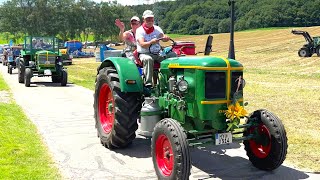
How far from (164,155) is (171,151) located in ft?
0.68

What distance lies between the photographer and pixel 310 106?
9.80 meters

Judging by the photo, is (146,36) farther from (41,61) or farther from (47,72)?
(41,61)

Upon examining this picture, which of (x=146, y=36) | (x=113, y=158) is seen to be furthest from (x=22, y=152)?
(x=146, y=36)

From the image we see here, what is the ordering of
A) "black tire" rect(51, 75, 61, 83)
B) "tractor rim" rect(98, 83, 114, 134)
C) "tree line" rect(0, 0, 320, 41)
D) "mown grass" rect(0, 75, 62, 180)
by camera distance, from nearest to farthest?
"mown grass" rect(0, 75, 62, 180) < "tractor rim" rect(98, 83, 114, 134) < "black tire" rect(51, 75, 61, 83) < "tree line" rect(0, 0, 320, 41)

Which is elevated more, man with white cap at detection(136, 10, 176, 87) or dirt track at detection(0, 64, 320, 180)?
man with white cap at detection(136, 10, 176, 87)

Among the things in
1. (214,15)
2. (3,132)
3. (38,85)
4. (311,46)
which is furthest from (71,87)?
(214,15)

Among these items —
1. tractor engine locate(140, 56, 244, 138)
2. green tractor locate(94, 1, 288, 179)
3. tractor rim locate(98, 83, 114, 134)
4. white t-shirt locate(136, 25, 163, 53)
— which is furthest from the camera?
tractor rim locate(98, 83, 114, 134)

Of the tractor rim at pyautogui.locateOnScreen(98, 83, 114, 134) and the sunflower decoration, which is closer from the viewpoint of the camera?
the sunflower decoration

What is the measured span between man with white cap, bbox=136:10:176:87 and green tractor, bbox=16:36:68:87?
1041 centimetres

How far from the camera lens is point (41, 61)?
54.7 ft

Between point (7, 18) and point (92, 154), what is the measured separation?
227 feet

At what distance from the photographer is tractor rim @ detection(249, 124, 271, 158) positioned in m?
5.14

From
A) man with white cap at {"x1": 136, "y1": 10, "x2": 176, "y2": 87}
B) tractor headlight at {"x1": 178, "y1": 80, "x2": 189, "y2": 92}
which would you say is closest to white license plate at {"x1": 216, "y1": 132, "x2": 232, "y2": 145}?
tractor headlight at {"x1": 178, "y1": 80, "x2": 189, "y2": 92}

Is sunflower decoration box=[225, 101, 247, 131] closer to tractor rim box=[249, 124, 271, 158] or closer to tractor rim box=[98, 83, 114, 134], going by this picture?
tractor rim box=[249, 124, 271, 158]
